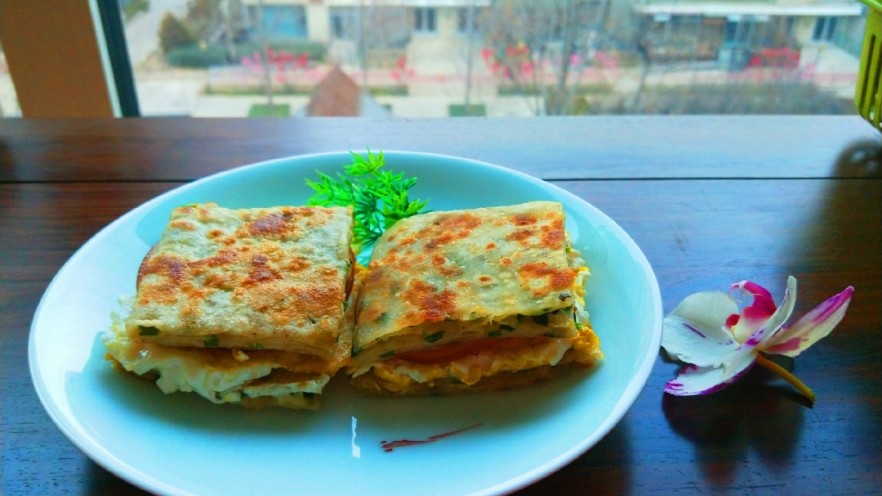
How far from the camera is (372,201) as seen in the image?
1586 mm

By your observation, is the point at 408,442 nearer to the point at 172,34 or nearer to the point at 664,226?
the point at 664,226

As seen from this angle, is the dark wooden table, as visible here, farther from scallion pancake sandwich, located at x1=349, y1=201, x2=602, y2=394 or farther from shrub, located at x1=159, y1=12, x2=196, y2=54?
shrub, located at x1=159, y1=12, x2=196, y2=54

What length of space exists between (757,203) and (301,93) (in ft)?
7.53

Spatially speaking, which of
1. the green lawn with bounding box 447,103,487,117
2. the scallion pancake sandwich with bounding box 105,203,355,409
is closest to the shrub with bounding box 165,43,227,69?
the green lawn with bounding box 447,103,487,117

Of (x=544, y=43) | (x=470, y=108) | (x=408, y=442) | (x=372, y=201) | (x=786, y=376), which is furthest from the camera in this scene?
(x=470, y=108)

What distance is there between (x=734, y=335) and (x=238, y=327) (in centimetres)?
87

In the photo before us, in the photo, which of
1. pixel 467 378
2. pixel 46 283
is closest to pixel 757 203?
pixel 467 378

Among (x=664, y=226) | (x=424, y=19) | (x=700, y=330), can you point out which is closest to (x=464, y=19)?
(x=424, y=19)

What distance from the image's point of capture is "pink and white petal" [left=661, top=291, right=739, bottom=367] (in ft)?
4.00

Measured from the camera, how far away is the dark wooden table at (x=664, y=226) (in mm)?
1065

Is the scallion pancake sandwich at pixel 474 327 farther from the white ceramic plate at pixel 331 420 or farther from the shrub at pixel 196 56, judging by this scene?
the shrub at pixel 196 56

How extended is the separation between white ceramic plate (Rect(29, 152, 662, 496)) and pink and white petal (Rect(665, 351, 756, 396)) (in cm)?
11

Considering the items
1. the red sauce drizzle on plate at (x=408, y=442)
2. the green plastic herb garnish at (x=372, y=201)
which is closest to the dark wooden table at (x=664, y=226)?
the red sauce drizzle on plate at (x=408, y=442)

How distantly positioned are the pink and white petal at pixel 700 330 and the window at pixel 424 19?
2412 mm
